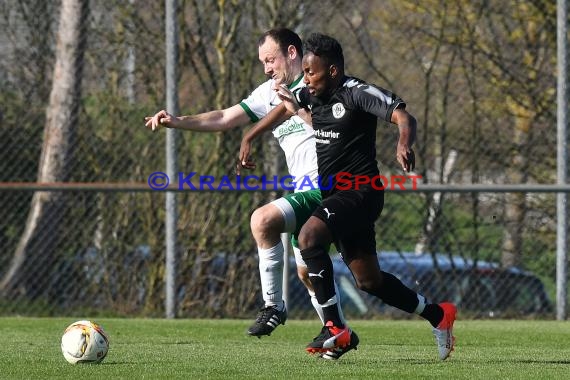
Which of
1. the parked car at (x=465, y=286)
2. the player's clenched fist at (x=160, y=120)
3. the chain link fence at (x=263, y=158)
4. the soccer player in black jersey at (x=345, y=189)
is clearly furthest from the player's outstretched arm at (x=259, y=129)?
the parked car at (x=465, y=286)

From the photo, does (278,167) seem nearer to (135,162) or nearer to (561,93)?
(135,162)

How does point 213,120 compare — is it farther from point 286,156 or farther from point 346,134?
point 346,134

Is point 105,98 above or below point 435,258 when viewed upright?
above

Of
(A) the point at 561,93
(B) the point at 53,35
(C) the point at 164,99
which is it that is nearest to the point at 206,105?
(C) the point at 164,99

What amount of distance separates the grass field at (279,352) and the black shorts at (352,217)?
644 millimetres

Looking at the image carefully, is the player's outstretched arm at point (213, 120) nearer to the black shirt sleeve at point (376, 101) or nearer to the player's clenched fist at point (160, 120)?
the player's clenched fist at point (160, 120)

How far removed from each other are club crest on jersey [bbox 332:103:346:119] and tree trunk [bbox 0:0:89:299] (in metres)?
5.61

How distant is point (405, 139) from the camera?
6121mm

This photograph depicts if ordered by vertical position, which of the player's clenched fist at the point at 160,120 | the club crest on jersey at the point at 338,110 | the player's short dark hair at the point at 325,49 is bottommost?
the player's clenched fist at the point at 160,120

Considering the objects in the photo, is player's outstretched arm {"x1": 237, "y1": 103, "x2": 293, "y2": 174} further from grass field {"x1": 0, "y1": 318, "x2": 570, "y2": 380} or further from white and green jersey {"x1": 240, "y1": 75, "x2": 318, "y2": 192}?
grass field {"x1": 0, "y1": 318, "x2": 570, "y2": 380}

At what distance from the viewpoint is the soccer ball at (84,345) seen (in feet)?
21.0

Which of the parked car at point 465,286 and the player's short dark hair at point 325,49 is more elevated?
the player's short dark hair at point 325,49

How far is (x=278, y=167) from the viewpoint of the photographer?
11469 millimetres

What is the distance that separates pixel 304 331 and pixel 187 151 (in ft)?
9.18
